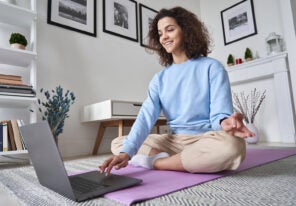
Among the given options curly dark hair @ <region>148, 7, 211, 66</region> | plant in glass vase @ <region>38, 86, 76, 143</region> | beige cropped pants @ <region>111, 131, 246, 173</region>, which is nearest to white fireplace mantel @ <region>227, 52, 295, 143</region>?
curly dark hair @ <region>148, 7, 211, 66</region>

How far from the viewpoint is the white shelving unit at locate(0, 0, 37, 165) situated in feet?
4.90

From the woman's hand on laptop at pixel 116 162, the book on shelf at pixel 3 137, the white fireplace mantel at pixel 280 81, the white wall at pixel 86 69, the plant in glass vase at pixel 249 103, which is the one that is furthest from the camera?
the plant in glass vase at pixel 249 103

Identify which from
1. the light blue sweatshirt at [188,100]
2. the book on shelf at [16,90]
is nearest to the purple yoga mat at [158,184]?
the light blue sweatshirt at [188,100]

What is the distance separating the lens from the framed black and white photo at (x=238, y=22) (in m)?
2.74

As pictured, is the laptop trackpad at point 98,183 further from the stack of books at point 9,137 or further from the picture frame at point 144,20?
the picture frame at point 144,20

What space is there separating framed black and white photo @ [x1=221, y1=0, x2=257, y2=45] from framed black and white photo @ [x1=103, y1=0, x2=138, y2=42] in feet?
4.18

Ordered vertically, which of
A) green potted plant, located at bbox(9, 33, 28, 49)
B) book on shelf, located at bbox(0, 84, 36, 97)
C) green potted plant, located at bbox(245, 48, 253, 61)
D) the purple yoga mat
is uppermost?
green potted plant, located at bbox(245, 48, 253, 61)

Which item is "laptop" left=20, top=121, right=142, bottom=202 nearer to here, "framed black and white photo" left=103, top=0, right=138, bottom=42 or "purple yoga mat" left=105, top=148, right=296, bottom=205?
"purple yoga mat" left=105, top=148, right=296, bottom=205

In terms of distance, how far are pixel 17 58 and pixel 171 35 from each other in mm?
1188

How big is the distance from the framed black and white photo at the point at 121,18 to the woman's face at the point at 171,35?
1419mm

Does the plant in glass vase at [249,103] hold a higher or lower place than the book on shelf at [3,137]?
higher

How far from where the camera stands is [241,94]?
2.71 m

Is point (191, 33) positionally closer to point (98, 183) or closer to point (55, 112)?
point (98, 183)

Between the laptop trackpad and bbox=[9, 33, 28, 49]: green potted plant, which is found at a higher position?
bbox=[9, 33, 28, 49]: green potted plant
